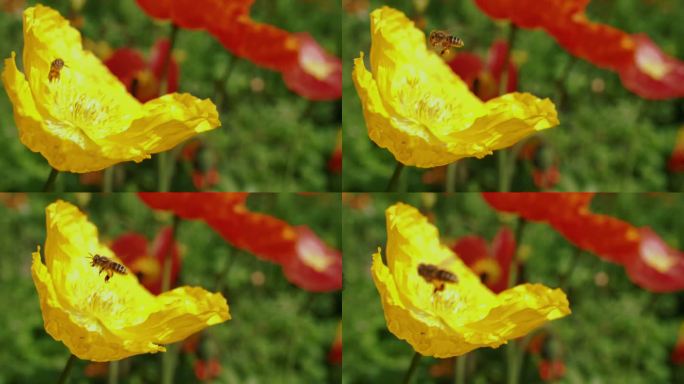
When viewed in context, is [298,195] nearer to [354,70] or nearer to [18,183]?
[354,70]

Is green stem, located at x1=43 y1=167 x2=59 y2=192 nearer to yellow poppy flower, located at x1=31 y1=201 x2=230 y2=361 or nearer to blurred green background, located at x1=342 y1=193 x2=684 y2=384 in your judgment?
yellow poppy flower, located at x1=31 y1=201 x2=230 y2=361

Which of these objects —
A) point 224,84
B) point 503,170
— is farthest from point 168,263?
point 503,170

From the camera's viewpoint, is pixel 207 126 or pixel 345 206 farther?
pixel 345 206

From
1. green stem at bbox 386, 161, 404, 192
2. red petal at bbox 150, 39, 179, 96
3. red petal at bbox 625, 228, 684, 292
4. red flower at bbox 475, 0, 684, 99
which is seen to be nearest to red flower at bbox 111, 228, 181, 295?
red petal at bbox 150, 39, 179, 96

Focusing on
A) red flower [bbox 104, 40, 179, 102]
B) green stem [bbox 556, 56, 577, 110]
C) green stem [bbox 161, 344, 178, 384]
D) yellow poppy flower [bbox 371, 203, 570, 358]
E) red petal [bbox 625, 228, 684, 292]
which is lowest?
green stem [bbox 161, 344, 178, 384]

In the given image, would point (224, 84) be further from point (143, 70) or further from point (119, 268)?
point (119, 268)

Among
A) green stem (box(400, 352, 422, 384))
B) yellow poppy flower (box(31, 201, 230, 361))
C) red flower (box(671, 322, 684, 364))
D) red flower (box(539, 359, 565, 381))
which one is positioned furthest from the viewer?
red flower (box(671, 322, 684, 364))

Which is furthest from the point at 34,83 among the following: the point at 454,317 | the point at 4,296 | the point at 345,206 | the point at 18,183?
the point at 454,317
